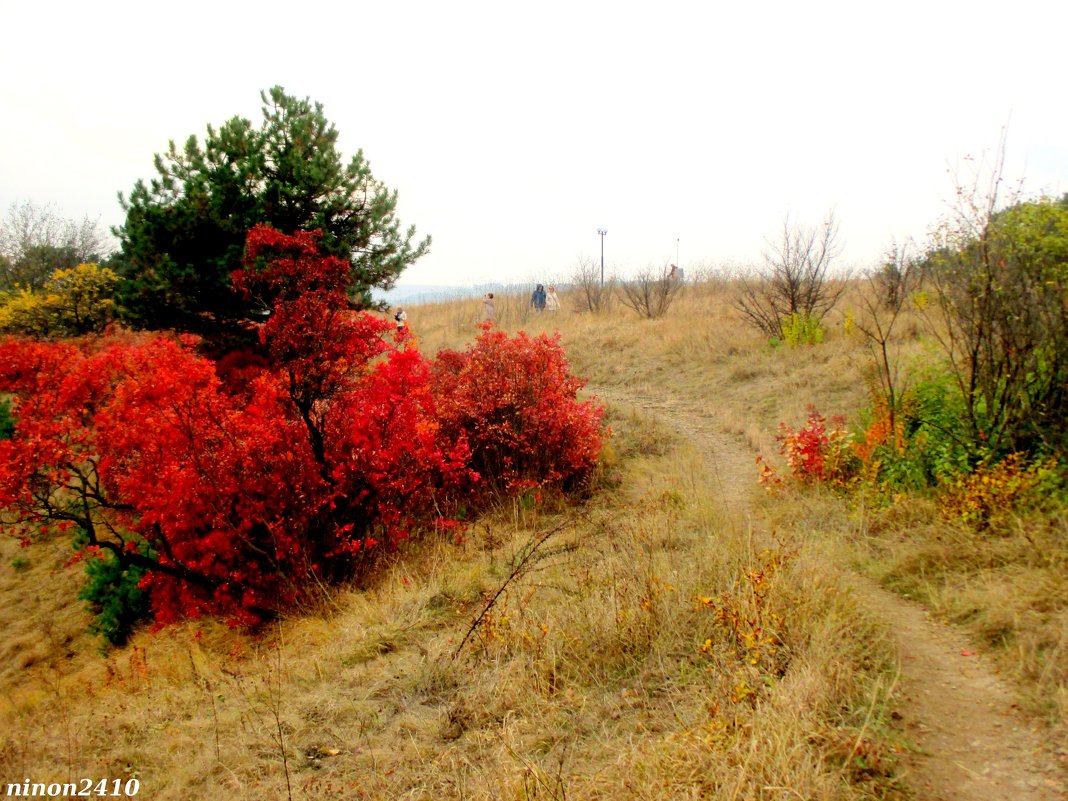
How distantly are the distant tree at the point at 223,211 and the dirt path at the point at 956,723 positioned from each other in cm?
Answer: 950

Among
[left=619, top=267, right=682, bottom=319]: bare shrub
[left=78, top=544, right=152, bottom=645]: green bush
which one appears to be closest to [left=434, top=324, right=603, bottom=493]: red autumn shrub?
[left=78, top=544, right=152, bottom=645]: green bush

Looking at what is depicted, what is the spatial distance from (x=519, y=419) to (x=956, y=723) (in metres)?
6.39

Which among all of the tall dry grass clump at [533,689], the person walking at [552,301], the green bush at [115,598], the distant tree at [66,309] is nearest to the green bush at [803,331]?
the tall dry grass clump at [533,689]

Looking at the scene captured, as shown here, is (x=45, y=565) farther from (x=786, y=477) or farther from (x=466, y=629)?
(x=786, y=477)

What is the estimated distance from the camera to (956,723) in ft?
10.7

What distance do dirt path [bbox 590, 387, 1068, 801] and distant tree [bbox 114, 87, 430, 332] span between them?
9.50 meters

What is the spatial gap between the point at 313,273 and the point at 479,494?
143 inches

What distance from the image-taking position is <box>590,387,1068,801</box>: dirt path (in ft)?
9.24

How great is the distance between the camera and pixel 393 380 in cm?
799

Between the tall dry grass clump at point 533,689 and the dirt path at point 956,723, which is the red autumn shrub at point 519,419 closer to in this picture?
the tall dry grass clump at point 533,689

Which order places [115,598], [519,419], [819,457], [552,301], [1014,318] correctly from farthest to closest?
[552,301] → [519,419] → [115,598] → [819,457] → [1014,318]

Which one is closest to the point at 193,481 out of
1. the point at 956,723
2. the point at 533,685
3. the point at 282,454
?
the point at 282,454

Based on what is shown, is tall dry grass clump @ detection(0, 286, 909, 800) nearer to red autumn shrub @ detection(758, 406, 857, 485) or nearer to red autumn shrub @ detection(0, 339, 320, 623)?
red autumn shrub @ detection(0, 339, 320, 623)

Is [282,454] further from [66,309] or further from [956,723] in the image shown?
[66,309]
